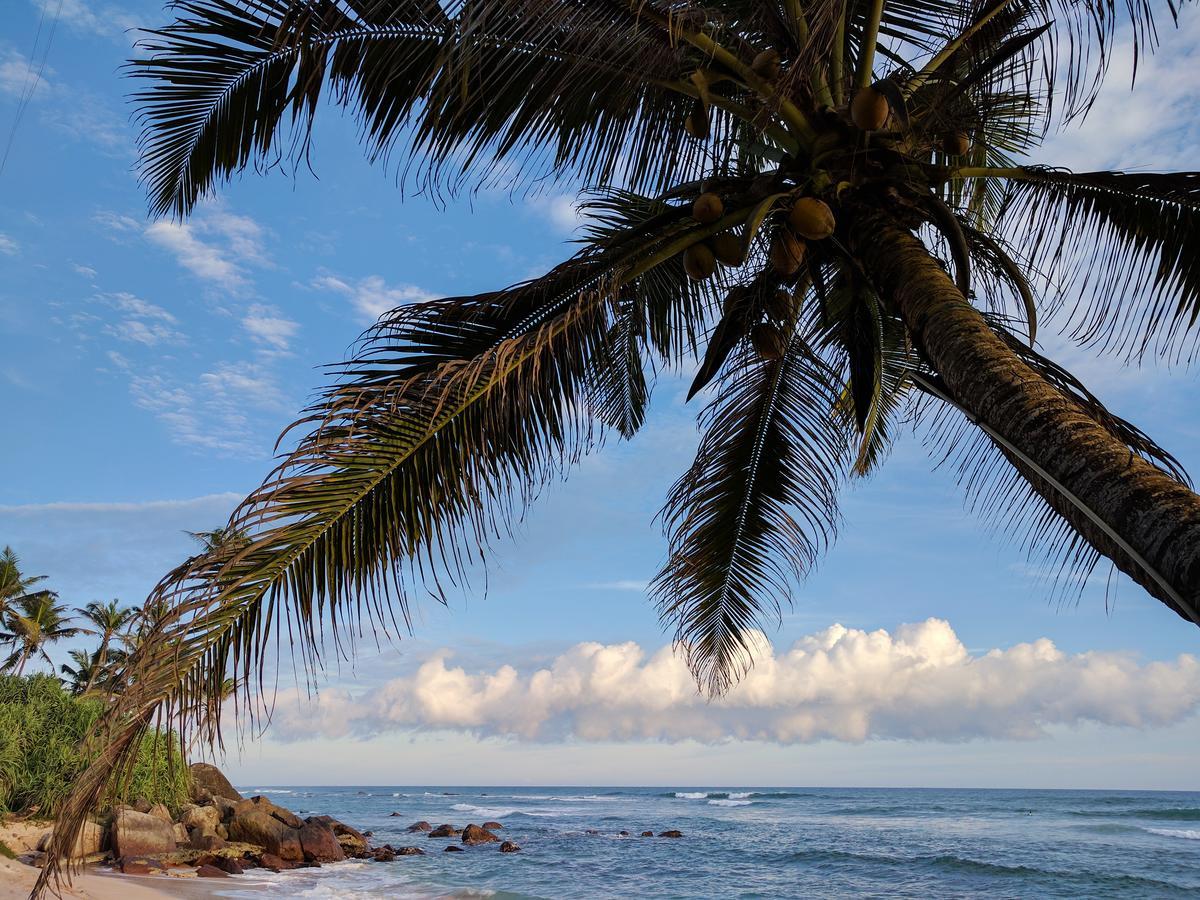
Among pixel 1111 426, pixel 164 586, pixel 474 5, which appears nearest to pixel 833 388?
pixel 1111 426

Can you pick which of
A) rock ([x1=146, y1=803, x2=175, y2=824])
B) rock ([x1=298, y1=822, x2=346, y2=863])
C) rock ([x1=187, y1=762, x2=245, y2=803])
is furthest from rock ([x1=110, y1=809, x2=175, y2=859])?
rock ([x1=187, y1=762, x2=245, y2=803])

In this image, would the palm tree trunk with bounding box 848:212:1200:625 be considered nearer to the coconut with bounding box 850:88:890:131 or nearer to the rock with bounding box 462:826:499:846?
the coconut with bounding box 850:88:890:131

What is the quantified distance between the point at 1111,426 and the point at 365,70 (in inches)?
160

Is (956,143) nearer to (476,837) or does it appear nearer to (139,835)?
(139,835)

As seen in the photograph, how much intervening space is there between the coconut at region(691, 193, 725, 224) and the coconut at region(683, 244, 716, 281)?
23 centimetres

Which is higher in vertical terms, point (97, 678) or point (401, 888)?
point (97, 678)

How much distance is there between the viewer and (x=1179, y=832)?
1291 inches

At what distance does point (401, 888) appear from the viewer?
1748 centimetres

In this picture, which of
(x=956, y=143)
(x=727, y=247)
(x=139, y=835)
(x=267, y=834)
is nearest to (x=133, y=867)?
(x=139, y=835)

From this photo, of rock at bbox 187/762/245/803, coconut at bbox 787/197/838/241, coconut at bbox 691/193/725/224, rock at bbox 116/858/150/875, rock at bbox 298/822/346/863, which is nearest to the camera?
coconut at bbox 787/197/838/241

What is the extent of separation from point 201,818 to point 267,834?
1.53 metres

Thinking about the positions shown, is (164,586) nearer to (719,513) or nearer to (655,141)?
(655,141)

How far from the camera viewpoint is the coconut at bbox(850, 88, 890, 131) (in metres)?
3.65

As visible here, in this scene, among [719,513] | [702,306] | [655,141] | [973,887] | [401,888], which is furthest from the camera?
[973,887]
